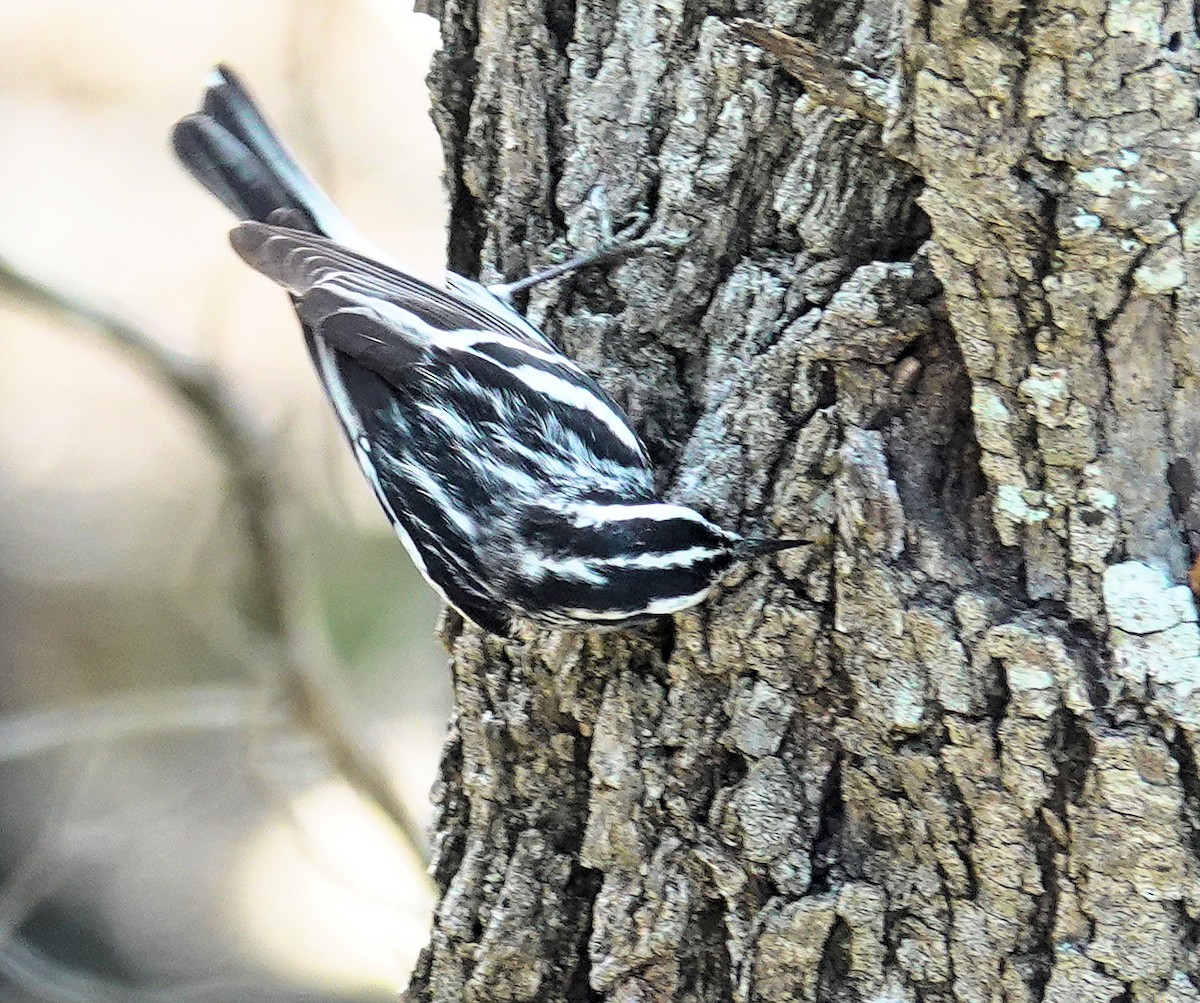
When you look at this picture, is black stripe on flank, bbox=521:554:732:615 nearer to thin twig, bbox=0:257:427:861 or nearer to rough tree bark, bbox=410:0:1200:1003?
rough tree bark, bbox=410:0:1200:1003

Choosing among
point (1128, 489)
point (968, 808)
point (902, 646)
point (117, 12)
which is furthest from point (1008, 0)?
point (117, 12)

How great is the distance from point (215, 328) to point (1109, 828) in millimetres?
2855

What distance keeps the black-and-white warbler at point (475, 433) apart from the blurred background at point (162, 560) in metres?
2.11

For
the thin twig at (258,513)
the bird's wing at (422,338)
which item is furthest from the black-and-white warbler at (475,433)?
the thin twig at (258,513)

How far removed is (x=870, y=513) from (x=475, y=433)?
2.66 ft

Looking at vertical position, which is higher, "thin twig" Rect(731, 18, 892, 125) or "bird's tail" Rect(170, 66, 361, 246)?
"bird's tail" Rect(170, 66, 361, 246)

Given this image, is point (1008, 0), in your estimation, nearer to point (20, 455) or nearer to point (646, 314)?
point (646, 314)

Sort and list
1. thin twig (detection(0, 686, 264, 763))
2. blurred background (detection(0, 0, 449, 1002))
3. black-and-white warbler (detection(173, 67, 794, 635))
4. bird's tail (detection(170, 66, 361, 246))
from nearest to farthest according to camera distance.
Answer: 1. black-and-white warbler (detection(173, 67, 794, 635))
2. bird's tail (detection(170, 66, 361, 246))
3. thin twig (detection(0, 686, 264, 763))
4. blurred background (detection(0, 0, 449, 1002))

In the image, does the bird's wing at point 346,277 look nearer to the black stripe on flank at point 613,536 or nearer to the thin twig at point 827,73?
the black stripe on flank at point 613,536

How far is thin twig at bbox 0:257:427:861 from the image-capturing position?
3.27 m

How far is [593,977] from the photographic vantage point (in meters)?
1.86

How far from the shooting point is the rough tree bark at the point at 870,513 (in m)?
1.45

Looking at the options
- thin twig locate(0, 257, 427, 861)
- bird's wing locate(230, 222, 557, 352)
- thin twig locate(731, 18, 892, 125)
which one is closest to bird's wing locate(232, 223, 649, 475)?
bird's wing locate(230, 222, 557, 352)

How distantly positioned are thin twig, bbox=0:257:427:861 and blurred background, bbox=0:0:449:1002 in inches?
25.0
